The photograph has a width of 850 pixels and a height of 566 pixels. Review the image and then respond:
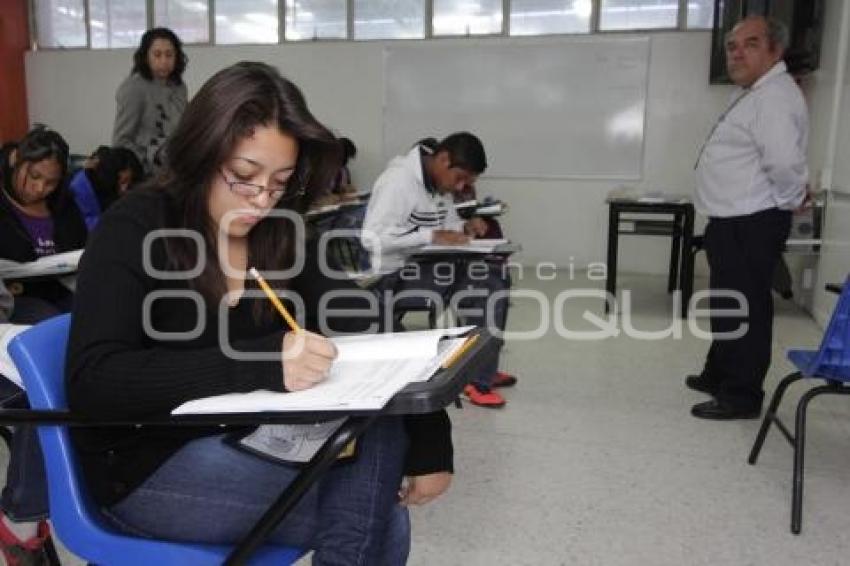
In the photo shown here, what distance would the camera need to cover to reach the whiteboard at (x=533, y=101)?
5.64 m

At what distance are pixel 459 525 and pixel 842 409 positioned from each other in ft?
5.58

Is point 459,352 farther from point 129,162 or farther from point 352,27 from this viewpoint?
point 352,27

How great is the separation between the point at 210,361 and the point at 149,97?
289 cm

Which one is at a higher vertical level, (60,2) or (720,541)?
(60,2)

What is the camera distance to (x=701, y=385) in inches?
114

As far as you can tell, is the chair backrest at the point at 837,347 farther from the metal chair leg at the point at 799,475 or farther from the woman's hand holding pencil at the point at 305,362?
the woman's hand holding pencil at the point at 305,362

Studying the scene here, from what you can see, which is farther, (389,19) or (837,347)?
(389,19)

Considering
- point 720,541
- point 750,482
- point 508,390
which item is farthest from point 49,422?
point 508,390

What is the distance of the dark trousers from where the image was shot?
2529mm

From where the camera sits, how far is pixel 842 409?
104 inches

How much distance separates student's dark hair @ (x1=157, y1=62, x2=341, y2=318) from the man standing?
1.94 metres

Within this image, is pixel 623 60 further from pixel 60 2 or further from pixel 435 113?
pixel 60 2

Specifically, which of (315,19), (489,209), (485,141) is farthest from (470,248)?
(315,19)

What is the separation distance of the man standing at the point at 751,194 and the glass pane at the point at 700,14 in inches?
125
